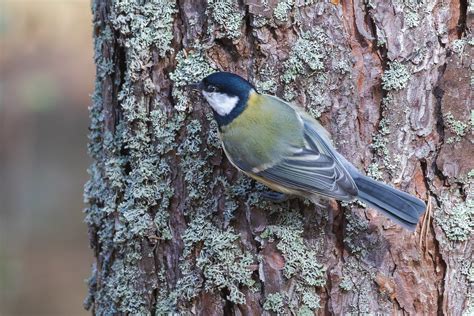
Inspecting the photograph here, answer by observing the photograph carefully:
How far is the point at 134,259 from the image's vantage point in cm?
221

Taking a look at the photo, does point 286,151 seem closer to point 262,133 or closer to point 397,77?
point 262,133

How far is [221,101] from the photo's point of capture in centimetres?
210

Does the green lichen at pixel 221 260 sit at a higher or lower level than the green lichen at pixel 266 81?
lower

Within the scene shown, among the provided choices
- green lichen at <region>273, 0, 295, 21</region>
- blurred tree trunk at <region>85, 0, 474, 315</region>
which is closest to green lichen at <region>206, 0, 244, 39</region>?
blurred tree trunk at <region>85, 0, 474, 315</region>

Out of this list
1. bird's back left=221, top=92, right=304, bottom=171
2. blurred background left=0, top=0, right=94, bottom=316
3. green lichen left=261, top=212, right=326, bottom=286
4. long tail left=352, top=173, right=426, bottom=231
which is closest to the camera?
long tail left=352, top=173, right=426, bottom=231

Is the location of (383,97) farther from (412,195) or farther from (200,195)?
(200,195)

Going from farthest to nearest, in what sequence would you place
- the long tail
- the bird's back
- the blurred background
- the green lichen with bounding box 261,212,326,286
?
the blurred background → the bird's back → the green lichen with bounding box 261,212,326,286 → the long tail

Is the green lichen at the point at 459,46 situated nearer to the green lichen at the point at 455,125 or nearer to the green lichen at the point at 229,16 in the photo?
the green lichen at the point at 455,125

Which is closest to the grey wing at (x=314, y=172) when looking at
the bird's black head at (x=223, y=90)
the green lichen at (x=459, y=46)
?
the bird's black head at (x=223, y=90)

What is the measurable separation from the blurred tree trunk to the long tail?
7 cm

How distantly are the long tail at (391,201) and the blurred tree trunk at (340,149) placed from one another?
0.07 metres

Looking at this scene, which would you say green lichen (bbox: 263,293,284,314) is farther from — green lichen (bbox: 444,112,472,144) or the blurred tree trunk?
green lichen (bbox: 444,112,472,144)

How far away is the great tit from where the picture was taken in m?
1.93

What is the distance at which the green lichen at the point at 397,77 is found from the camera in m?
1.97
